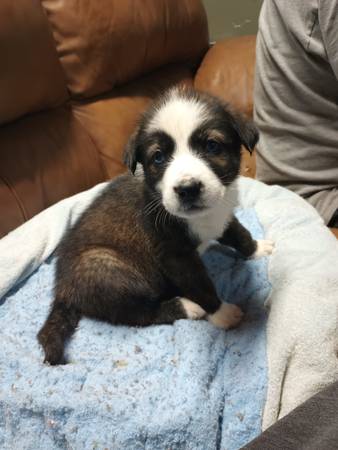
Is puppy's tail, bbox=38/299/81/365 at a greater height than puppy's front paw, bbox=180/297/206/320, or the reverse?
puppy's tail, bbox=38/299/81/365

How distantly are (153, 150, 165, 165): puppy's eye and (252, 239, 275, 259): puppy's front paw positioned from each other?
2.57 feet

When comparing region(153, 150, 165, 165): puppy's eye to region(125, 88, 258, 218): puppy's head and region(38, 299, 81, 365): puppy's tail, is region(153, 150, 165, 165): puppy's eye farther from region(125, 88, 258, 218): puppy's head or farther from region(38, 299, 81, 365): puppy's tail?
region(38, 299, 81, 365): puppy's tail

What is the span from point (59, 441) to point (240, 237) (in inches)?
44.5

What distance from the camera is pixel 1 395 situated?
1.59m

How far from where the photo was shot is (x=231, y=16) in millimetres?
3613

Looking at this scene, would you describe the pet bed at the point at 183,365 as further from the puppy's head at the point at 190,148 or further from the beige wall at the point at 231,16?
the beige wall at the point at 231,16

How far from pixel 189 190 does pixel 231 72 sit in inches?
70.3

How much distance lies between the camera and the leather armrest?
9.16ft

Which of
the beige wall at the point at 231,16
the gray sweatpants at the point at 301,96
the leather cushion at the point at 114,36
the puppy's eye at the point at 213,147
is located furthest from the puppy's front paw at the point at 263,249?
the beige wall at the point at 231,16

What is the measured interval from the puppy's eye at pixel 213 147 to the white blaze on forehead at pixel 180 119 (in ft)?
0.25

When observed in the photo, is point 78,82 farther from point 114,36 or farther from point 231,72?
point 231,72

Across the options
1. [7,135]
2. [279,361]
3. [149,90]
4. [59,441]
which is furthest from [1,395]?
[149,90]

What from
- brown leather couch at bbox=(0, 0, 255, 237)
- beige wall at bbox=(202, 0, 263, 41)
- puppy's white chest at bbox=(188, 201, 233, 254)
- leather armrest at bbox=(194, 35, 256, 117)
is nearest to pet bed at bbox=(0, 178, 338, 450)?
puppy's white chest at bbox=(188, 201, 233, 254)

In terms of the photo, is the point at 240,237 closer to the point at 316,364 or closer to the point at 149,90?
the point at 316,364
